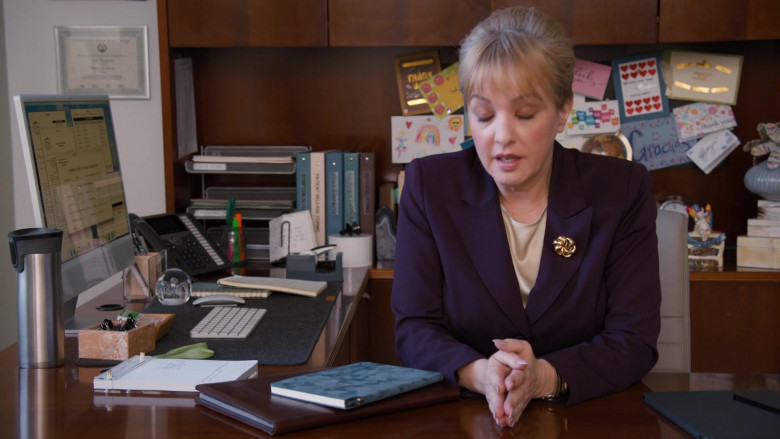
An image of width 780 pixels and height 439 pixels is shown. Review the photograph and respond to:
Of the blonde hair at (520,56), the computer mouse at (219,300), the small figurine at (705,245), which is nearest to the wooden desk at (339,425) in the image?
the blonde hair at (520,56)

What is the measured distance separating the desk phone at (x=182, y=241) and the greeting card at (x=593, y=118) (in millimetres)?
1317

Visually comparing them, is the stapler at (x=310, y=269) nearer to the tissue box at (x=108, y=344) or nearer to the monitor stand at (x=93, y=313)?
the monitor stand at (x=93, y=313)

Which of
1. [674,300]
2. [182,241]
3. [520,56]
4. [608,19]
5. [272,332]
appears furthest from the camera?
[608,19]

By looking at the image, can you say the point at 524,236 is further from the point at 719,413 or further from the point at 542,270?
the point at 719,413

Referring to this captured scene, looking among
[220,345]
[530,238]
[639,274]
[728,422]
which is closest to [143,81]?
[220,345]

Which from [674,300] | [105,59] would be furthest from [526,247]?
[105,59]

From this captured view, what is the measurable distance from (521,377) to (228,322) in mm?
849

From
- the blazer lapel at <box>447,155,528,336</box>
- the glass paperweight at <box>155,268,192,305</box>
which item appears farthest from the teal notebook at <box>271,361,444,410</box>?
the glass paperweight at <box>155,268,192,305</box>

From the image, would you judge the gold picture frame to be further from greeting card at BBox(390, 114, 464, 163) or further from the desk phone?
the desk phone

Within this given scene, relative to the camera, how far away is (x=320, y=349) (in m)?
1.70

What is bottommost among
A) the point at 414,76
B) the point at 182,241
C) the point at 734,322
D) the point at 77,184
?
the point at 734,322

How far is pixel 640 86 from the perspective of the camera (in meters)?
3.01

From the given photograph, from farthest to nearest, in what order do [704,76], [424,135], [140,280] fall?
[424,135] < [704,76] < [140,280]

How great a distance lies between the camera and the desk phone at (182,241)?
2.41 metres
